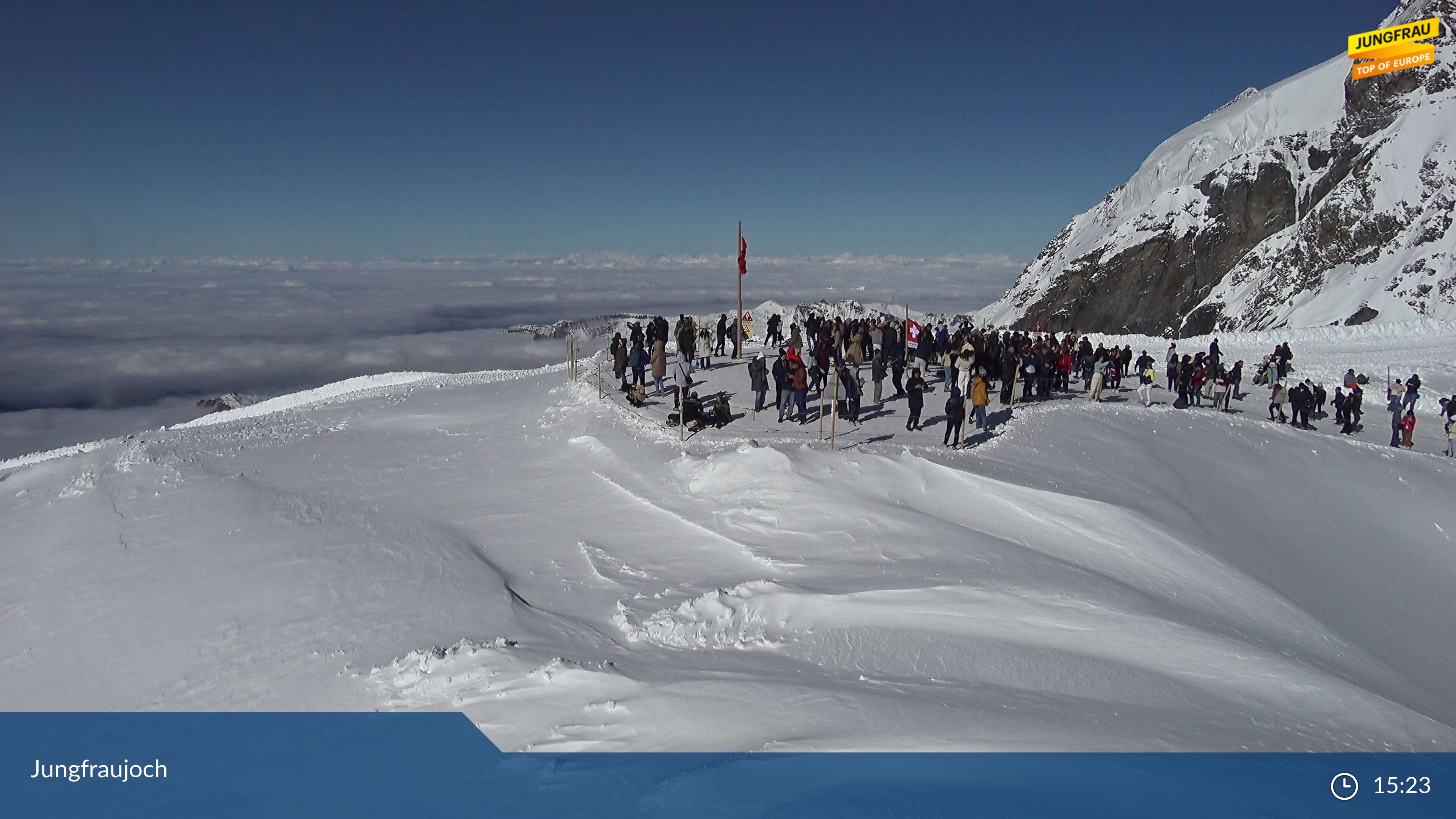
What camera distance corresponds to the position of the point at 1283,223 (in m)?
84.1

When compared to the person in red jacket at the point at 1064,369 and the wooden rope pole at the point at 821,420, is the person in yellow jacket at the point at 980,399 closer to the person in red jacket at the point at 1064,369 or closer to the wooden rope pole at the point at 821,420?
the wooden rope pole at the point at 821,420

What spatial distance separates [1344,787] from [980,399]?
11.7 m

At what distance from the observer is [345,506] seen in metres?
14.8

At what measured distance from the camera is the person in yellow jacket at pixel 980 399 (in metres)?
17.5

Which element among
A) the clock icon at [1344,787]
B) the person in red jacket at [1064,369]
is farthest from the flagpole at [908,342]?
the clock icon at [1344,787]

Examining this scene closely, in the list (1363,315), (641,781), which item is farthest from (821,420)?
(1363,315)

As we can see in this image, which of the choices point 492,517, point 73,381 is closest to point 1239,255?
point 492,517

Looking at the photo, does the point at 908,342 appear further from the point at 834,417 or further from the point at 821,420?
the point at 834,417

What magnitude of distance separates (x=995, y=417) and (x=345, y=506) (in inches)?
591

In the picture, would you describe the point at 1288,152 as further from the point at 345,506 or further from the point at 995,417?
the point at 345,506

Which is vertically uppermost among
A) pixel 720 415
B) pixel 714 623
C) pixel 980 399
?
pixel 980 399

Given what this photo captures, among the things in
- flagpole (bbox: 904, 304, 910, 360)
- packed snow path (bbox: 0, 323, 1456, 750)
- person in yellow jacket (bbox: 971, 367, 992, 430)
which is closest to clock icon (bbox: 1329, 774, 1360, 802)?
packed snow path (bbox: 0, 323, 1456, 750)

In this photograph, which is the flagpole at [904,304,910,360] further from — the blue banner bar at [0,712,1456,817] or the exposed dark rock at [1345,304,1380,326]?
the exposed dark rock at [1345,304,1380,326]

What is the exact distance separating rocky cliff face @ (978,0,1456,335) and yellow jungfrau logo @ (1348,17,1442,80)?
104 cm
